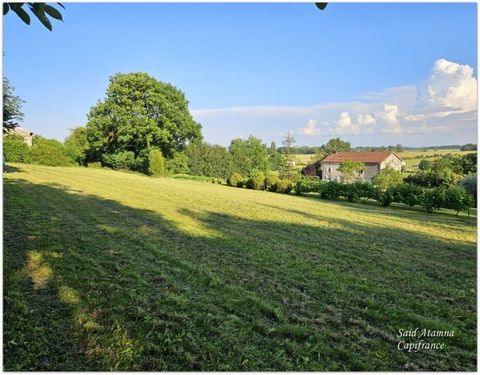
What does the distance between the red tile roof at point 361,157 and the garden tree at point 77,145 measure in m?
28.0

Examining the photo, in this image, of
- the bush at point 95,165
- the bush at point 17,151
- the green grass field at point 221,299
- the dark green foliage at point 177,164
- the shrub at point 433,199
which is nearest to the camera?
the green grass field at point 221,299

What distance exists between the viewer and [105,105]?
33.2 metres

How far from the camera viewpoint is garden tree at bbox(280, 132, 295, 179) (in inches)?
1296

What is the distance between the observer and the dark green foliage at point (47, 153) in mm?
24656

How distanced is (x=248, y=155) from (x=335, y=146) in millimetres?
21533

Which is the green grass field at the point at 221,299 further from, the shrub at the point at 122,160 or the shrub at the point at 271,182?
the shrub at the point at 122,160

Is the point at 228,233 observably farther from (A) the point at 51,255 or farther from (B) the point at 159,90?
(B) the point at 159,90

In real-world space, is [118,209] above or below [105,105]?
below

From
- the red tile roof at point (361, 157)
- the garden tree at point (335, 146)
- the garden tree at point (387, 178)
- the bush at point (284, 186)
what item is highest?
the garden tree at point (335, 146)

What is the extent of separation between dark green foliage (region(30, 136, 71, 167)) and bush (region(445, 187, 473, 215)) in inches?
983

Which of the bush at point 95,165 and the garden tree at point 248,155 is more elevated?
the garden tree at point 248,155

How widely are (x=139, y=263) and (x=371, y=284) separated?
9.59ft

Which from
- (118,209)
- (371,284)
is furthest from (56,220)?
(371,284)

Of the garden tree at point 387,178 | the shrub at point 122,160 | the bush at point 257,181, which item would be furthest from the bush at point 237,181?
the shrub at point 122,160
